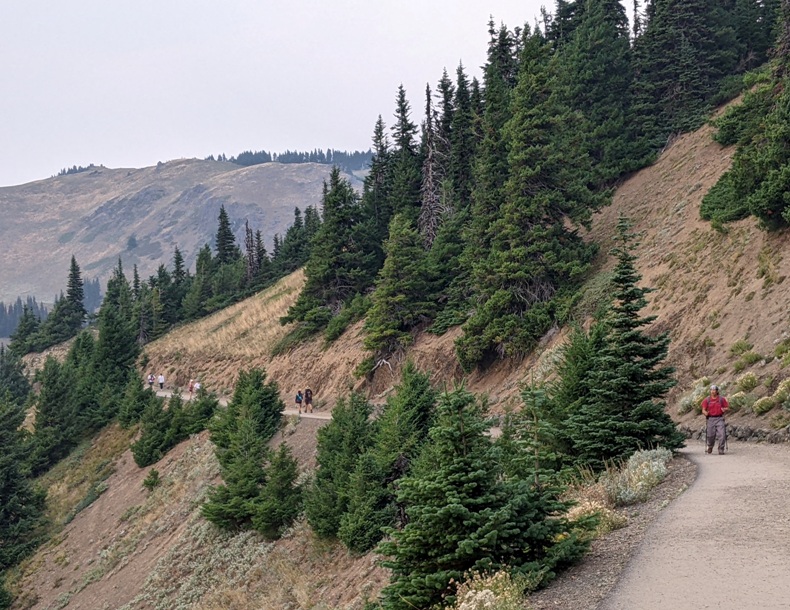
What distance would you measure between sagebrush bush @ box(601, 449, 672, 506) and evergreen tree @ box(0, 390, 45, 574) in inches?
1303

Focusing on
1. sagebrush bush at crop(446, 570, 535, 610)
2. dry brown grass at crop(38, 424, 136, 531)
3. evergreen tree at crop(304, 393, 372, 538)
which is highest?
sagebrush bush at crop(446, 570, 535, 610)

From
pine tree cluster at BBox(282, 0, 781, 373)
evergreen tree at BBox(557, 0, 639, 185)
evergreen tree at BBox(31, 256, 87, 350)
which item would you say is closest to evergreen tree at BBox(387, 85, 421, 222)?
pine tree cluster at BBox(282, 0, 781, 373)

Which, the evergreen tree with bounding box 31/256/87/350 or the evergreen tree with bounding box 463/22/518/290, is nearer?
the evergreen tree with bounding box 463/22/518/290

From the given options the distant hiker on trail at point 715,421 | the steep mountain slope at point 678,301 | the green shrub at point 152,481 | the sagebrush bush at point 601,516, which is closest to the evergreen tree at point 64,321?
the steep mountain slope at point 678,301

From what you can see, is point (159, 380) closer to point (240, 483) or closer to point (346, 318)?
point (346, 318)

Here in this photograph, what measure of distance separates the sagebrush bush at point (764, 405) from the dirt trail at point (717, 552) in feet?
18.5

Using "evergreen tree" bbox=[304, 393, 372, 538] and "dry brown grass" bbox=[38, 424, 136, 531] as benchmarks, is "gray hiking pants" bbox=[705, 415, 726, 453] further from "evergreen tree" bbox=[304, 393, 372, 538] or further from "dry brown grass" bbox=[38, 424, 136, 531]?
"dry brown grass" bbox=[38, 424, 136, 531]

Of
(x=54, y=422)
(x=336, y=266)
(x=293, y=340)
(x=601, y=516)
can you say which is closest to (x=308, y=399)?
(x=293, y=340)

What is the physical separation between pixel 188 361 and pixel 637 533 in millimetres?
55348

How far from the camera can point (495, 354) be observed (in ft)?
108

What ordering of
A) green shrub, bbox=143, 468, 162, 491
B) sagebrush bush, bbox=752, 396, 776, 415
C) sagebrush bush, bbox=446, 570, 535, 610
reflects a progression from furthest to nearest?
green shrub, bbox=143, 468, 162, 491 < sagebrush bush, bbox=752, 396, 776, 415 < sagebrush bush, bbox=446, 570, 535, 610

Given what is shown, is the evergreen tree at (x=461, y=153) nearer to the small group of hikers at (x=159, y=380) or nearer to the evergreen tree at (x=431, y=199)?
the evergreen tree at (x=431, y=199)

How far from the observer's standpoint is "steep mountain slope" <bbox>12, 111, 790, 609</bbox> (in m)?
19.3

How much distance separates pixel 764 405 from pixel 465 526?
11.6m
